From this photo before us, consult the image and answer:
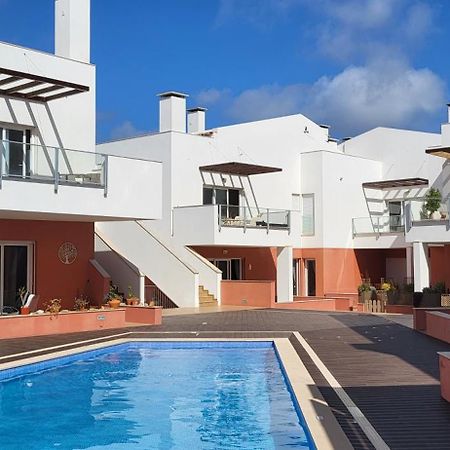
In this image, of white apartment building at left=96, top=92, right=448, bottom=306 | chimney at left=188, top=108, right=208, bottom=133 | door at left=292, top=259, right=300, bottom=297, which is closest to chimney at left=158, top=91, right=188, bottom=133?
white apartment building at left=96, top=92, right=448, bottom=306

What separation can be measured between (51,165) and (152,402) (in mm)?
7535

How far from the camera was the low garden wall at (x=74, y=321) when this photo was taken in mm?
16531

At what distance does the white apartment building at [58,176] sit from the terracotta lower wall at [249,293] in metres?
7.67

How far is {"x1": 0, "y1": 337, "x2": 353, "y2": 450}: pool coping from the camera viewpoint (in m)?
7.32

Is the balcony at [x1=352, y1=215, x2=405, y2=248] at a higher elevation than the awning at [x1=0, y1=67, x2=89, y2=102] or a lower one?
lower

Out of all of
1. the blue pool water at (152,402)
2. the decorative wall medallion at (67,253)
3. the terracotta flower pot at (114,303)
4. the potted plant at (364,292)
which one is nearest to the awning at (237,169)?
the potted plant at (364,292)

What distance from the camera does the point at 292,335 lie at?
17.1 m

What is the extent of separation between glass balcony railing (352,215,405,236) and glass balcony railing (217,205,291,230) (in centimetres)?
592

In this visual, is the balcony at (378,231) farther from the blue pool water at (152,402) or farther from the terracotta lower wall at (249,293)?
the blue pool water at (152,402)

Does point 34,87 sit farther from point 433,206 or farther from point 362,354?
point 433,206

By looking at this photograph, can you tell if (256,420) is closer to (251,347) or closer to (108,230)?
(251,347)

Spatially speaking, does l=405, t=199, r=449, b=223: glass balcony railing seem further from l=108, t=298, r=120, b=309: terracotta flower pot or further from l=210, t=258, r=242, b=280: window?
l=108, t=298, r=120, b=309: terracotta flower pot

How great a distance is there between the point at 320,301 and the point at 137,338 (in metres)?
14.2

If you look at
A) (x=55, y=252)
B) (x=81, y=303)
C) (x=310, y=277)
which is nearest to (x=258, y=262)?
(x=310, y=277)
